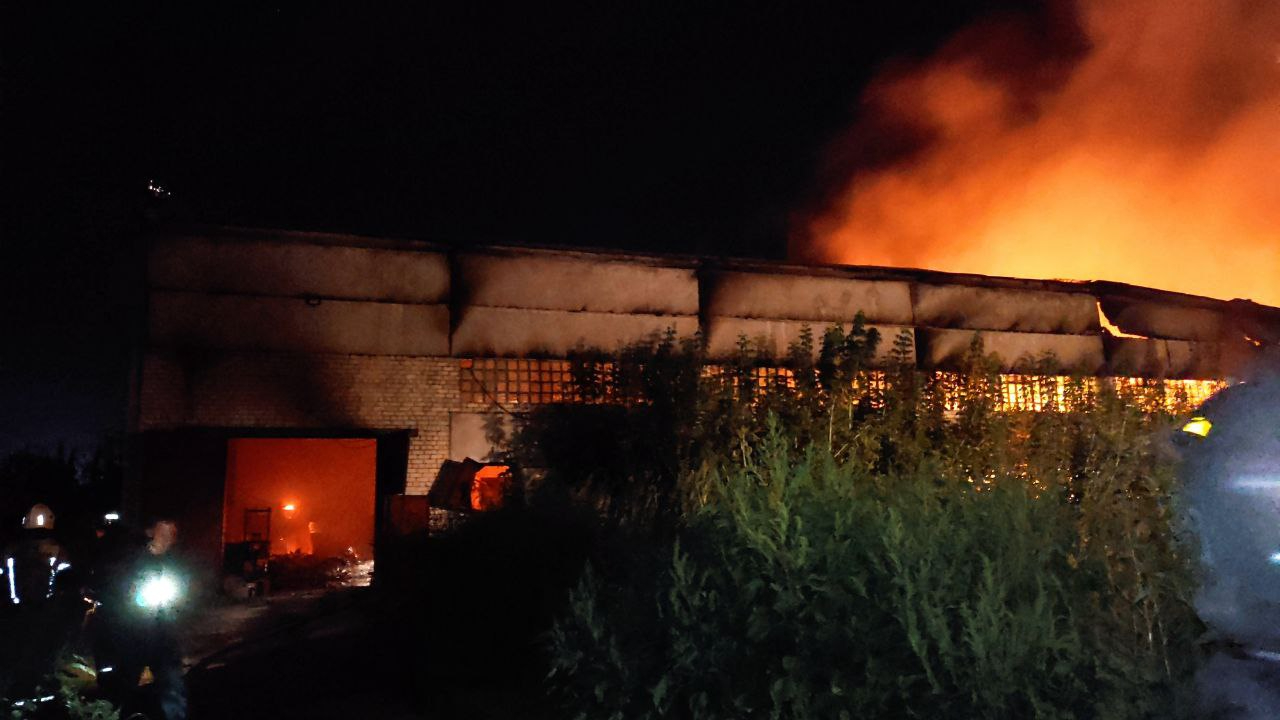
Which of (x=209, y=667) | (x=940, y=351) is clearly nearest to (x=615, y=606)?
(x=209, y=667)

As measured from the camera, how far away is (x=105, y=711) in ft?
16.9

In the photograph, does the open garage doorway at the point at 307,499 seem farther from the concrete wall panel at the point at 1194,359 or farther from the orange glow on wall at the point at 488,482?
the concrete wall panel at the point at 1194,359

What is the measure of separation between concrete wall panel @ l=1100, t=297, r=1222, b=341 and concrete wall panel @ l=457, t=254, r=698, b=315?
29.7 ft

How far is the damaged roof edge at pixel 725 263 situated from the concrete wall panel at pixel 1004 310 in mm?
159

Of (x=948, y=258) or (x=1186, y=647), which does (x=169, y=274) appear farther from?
(x=948, y=258)

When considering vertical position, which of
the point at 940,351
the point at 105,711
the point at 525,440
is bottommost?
the point at 105,711

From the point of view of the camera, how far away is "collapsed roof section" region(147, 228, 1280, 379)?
12977mm

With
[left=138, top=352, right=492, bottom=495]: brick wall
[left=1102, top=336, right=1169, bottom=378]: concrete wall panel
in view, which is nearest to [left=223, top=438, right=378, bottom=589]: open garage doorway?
[left=138, top=352, right=492, bottom=495]: brick wall

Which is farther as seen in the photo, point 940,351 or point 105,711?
point 940,351

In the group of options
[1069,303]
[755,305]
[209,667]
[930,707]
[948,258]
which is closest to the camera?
[930,707]

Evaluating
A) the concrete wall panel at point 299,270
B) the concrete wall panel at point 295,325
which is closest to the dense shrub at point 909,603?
the concrete wall panel at point 295,325

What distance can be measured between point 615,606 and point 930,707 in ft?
6.27

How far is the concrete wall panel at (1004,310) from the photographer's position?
1645 centimetres

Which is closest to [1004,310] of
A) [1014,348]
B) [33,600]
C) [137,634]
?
[1014,348]
